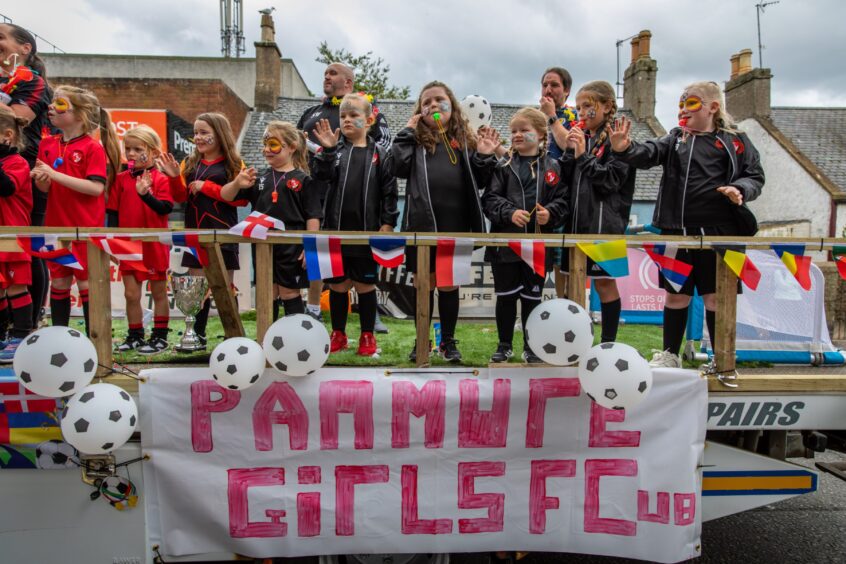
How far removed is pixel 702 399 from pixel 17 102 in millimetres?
4527

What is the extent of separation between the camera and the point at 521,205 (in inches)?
137

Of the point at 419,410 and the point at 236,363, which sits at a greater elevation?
the point at 236,363

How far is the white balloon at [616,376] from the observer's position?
98.1 inches

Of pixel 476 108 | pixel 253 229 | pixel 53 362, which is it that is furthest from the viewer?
pixel 476 108

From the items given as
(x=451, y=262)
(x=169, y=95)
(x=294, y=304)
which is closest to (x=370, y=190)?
(x=294, y=304)

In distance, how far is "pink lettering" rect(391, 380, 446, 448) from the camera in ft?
8.82

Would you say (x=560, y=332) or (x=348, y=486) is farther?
(x=348, y=486)

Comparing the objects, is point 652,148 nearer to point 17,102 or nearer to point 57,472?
point 57,472

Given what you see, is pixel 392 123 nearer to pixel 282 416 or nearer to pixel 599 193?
pixel 599 193

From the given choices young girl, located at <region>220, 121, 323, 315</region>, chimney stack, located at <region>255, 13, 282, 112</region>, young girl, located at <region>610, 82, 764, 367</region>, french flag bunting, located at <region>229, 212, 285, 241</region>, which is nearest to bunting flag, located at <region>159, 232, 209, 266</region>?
french flag bunting, located at <region>229, 212, 285, 241</region>

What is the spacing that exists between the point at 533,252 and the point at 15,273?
119 inches

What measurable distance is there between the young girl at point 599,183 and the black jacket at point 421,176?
533mm

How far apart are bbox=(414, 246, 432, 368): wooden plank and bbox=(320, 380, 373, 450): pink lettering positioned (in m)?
0.32

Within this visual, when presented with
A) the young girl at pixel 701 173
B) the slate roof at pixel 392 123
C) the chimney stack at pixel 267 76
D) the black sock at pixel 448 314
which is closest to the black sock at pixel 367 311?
the black sock at pixel 448 314
